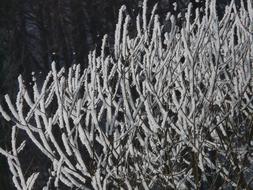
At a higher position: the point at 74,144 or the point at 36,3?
the point at 36,3

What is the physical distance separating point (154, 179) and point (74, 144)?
2.55 ft

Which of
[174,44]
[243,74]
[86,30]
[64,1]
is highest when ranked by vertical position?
[64,1]

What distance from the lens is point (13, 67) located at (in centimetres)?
1612

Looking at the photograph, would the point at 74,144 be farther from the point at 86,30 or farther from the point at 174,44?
the point at 86,30

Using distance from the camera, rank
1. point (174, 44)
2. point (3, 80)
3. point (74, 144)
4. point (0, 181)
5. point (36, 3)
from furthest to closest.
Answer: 1. point (36, 3)
2. point (3, 80)
3. point (0, 181)
4. point (174, 44)
5. point (74, 144)

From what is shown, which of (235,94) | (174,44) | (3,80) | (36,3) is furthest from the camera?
(36,3)

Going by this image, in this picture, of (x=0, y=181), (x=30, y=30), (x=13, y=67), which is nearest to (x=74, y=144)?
(x=0, y=181)

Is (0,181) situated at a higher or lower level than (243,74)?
lower

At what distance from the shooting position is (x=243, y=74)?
17.1 ft

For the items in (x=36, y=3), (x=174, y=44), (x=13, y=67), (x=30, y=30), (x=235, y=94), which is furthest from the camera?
(x=30, y=30)

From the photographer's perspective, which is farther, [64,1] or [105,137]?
[64,1]

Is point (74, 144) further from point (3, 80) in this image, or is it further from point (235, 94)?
point (3, 80)

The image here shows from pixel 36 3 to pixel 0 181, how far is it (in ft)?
31.0

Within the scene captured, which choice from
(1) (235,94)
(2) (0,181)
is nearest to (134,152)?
(1) (235,94)
